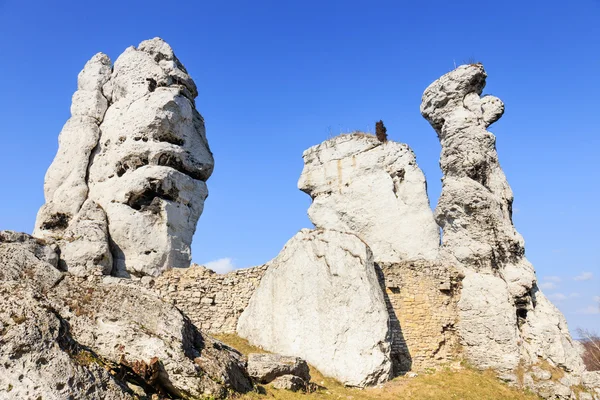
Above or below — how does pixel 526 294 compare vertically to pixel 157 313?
above

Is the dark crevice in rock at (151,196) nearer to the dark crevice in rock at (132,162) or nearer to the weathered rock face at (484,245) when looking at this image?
the dark crevice in rock at (132,162)

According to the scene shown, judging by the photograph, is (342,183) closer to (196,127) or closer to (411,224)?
(411,224)

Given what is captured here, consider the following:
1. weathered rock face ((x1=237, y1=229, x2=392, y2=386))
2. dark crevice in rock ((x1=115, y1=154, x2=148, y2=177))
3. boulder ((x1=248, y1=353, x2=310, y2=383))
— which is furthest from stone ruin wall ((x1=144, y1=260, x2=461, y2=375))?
dark crevice in rock ((x1=115, y1=154, x2=148, y2=177))

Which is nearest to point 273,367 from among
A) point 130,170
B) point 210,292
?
point 210,292

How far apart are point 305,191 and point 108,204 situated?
10.1m

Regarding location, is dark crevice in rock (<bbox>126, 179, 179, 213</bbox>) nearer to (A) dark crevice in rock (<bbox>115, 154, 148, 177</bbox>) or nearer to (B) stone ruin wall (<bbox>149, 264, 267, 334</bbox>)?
(A) dark crevice in rock (<bbox>115, 154, 148, 177</bbox>)

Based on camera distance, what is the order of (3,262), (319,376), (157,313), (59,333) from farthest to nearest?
(319,376) → (3,262) → (157,313) → (59,333)

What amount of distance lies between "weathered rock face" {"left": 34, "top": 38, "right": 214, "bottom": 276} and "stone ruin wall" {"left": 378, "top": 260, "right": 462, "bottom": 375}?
881 centimetres

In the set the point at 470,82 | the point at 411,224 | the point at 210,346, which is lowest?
the point at 210,346

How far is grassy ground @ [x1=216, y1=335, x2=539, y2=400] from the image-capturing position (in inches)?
522

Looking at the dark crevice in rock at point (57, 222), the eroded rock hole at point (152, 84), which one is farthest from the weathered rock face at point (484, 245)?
the dark crevice in rock at point (57, 222)

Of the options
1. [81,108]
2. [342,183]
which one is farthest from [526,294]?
[81,108]

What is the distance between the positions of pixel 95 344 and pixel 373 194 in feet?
56.6

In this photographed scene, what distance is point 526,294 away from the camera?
56.7ft
